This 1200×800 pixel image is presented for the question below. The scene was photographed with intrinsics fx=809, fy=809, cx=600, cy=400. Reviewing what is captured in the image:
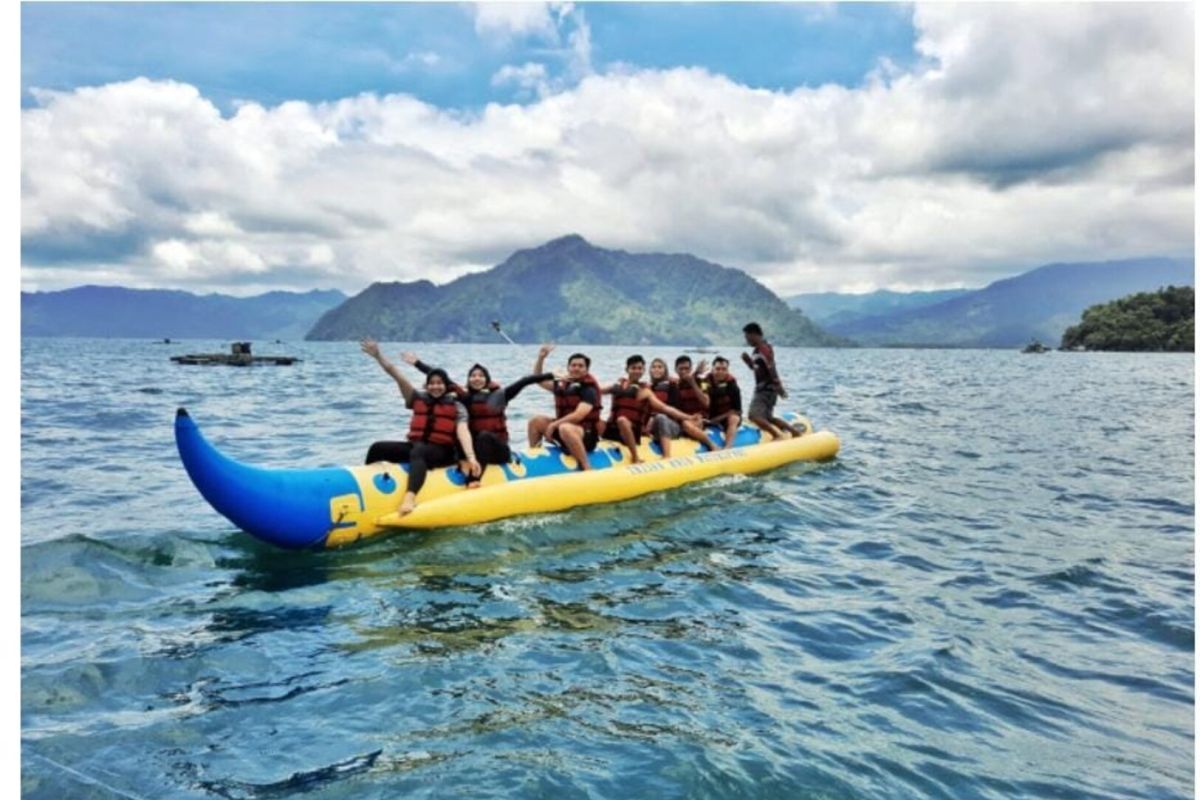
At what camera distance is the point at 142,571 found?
723cm

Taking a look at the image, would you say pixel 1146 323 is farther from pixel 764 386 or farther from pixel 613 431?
pixel 613 431

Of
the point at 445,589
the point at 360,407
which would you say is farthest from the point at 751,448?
the point at 360,407

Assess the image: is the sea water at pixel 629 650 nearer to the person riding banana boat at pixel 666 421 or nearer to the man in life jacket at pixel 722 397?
the person riding banana boat at pixel 666 421

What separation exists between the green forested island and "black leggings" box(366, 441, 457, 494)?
108 m

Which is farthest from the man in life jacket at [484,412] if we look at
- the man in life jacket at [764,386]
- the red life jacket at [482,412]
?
the man in life jacket at [764,386]

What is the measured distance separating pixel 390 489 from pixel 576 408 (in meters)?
2.81

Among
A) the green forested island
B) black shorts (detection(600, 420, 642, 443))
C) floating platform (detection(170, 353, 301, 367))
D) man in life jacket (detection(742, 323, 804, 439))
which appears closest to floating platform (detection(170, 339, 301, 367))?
floating platform (detection(170, 353, 301, 367))

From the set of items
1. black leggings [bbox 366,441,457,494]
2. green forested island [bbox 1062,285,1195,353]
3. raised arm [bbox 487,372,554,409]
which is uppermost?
green forested island [bbox 1062,285,1195,353]

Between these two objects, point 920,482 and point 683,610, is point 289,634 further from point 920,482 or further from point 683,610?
point 920,482

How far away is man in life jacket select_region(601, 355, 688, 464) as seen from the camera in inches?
425

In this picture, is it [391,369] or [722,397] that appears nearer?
→ [391,369]

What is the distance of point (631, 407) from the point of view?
1105 centimetres

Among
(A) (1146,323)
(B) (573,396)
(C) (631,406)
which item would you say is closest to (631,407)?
(C) (631,406)

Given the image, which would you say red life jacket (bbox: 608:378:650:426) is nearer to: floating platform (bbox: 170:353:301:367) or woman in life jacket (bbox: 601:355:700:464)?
woman in life jacket (bbox: 601:355:700:464)
